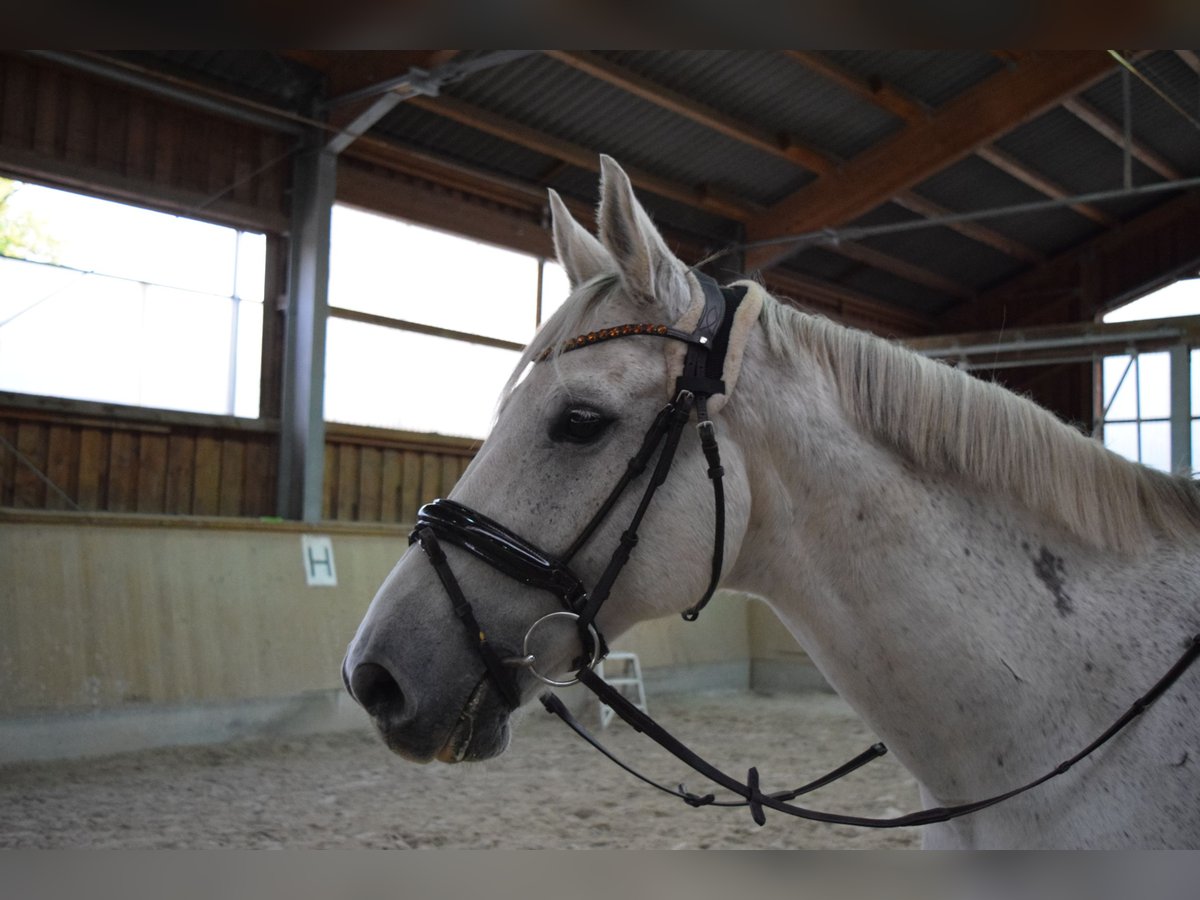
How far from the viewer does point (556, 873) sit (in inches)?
43.6

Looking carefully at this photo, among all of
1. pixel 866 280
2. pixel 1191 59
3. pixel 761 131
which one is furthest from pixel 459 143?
pixel 1191 59

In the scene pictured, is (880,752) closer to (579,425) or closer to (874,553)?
(874,553)

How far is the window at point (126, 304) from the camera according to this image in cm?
673

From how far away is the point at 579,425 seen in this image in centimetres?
147

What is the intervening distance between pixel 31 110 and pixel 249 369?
2.48 m

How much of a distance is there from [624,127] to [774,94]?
1.58 meters

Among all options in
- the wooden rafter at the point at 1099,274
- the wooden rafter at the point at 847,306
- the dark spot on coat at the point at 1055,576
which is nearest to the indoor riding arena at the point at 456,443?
the dark spot on coat at the point at 1055,576

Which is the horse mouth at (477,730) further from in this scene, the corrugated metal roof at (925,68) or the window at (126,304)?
the corrugated metal roof at (925,68)

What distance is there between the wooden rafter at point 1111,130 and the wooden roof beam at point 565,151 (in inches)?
148

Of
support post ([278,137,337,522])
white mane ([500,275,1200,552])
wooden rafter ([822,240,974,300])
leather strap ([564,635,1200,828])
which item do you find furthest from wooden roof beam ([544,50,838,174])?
leather strap ([564,635,1200,828])

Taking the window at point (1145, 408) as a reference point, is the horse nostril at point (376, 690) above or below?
below

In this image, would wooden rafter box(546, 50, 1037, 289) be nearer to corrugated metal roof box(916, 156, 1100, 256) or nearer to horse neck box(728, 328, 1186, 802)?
corrugated metal roof box(916, 156, 1100, 256)

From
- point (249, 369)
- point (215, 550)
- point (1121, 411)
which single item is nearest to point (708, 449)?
point (215, 550)

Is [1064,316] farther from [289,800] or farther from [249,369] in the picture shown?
[289,800]
